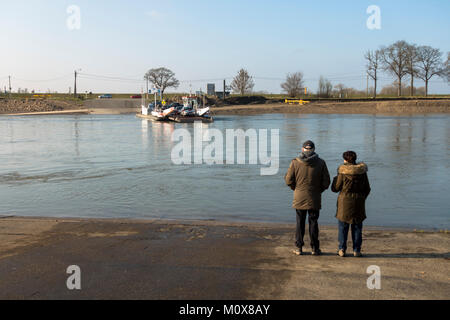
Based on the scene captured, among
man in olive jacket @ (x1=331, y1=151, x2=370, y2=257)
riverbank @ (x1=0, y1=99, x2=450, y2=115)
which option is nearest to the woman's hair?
man in olive jacket @ (x1=331, y1=151, x2=370, y2=257)

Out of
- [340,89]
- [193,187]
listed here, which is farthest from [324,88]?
[193,187]

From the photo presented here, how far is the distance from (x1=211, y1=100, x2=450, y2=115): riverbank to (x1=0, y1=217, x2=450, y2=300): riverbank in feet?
261

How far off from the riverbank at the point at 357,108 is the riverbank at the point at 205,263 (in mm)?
79569

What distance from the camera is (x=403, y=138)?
32.4m

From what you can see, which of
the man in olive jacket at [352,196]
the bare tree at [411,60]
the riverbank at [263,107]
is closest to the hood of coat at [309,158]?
the man in olive jacket at [352,196]

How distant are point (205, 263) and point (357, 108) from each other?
85288 mm

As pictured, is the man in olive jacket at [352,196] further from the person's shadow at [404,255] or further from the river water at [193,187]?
the river water at [193,187]

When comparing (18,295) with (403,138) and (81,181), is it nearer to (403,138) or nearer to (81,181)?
(81,181)

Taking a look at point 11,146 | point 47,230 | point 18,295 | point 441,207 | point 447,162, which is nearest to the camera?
point 18,295

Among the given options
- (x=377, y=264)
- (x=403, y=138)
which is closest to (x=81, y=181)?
(x=377, y=264)

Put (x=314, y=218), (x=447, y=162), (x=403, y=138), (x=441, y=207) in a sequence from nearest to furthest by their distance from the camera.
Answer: (x=314, y=218) < (x=441, y=207) < (x=447, y=162) < (x=403, y=138)

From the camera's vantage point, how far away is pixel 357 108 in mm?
86688

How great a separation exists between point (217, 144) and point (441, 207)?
19724 mm

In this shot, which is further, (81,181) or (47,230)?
(81,181)
